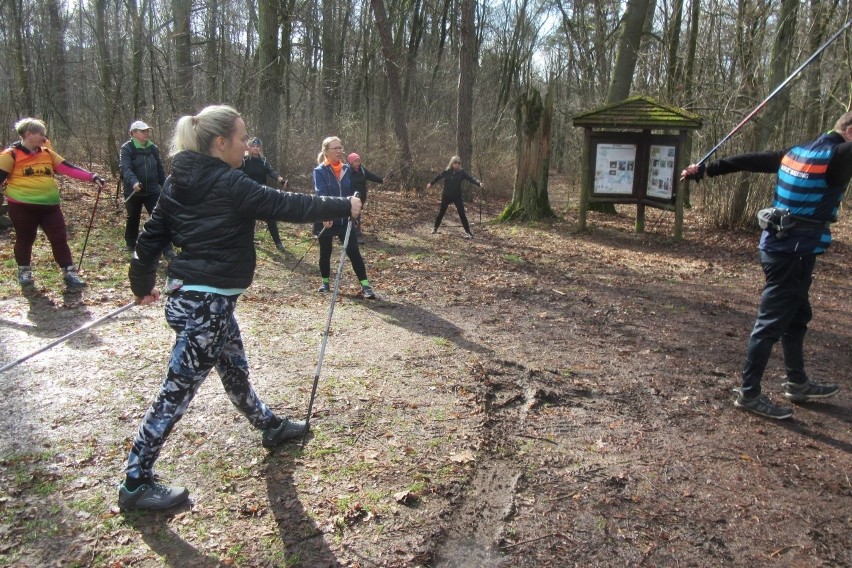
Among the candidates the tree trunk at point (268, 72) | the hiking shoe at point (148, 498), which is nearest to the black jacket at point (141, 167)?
the hiking shoe at point (148, 498)

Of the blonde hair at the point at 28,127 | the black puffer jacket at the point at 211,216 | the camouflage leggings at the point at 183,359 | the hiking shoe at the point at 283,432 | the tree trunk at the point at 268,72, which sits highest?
the tree trunk at the point at 268,72

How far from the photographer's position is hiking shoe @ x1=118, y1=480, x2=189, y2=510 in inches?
130

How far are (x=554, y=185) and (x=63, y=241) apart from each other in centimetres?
2327

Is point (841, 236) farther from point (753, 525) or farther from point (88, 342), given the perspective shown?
point (88, 342)

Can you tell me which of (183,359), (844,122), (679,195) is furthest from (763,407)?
(679,195)

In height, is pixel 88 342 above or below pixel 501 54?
below

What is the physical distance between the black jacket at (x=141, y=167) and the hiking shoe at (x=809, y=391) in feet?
26.5

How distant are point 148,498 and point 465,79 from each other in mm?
→ 17765

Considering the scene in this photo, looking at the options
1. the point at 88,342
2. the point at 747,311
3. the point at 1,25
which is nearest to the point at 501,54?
the point at 1,25

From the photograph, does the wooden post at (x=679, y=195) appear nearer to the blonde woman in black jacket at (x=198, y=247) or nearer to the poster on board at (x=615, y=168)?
the poster on board at (x=615, y=168)

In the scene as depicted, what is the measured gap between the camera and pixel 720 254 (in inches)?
449

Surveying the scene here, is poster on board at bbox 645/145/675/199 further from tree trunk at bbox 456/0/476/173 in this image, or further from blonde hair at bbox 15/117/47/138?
blonde hair at bbox 15/117/47/138

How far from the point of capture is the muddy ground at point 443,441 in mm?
3148

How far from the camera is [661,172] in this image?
12.7m
